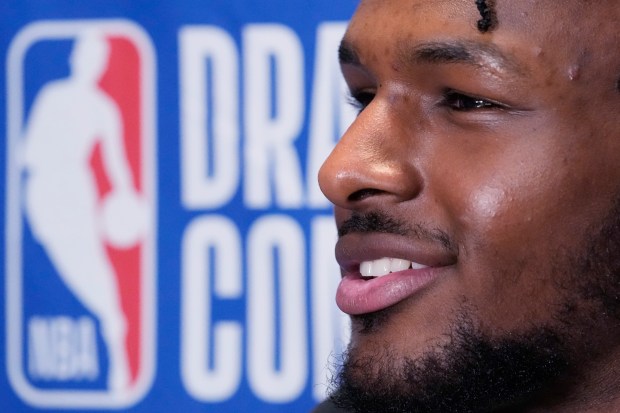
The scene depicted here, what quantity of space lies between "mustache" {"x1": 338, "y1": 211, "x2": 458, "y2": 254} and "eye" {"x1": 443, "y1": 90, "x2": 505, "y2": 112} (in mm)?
118

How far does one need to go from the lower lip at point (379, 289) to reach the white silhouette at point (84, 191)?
562 mm

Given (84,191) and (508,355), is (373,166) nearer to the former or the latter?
(508,355)

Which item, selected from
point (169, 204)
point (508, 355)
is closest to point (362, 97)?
point (508, 355)

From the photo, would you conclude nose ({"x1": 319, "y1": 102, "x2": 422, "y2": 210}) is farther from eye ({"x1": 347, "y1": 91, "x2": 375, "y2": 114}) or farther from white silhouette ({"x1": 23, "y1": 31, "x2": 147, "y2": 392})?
white silhouette ({"x1": 23, "y1": 31, "x2": 147, "y2": 392})

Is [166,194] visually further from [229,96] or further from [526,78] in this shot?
[526,78]

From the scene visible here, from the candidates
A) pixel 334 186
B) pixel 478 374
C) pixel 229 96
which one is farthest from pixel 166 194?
pixel 478 374

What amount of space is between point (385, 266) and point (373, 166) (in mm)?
98

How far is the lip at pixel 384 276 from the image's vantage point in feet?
2.99

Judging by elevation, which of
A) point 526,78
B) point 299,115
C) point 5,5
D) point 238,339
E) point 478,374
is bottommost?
point 478,374

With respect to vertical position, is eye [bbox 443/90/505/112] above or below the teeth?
above

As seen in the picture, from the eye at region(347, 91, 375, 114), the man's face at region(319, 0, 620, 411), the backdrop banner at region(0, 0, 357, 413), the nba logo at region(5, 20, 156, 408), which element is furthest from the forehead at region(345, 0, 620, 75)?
the nba logo at region(5, 20, 156, 408)

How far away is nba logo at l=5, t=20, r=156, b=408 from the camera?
1.48 metres

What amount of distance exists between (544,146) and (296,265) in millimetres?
595

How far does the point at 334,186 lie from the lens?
3.12 ft
